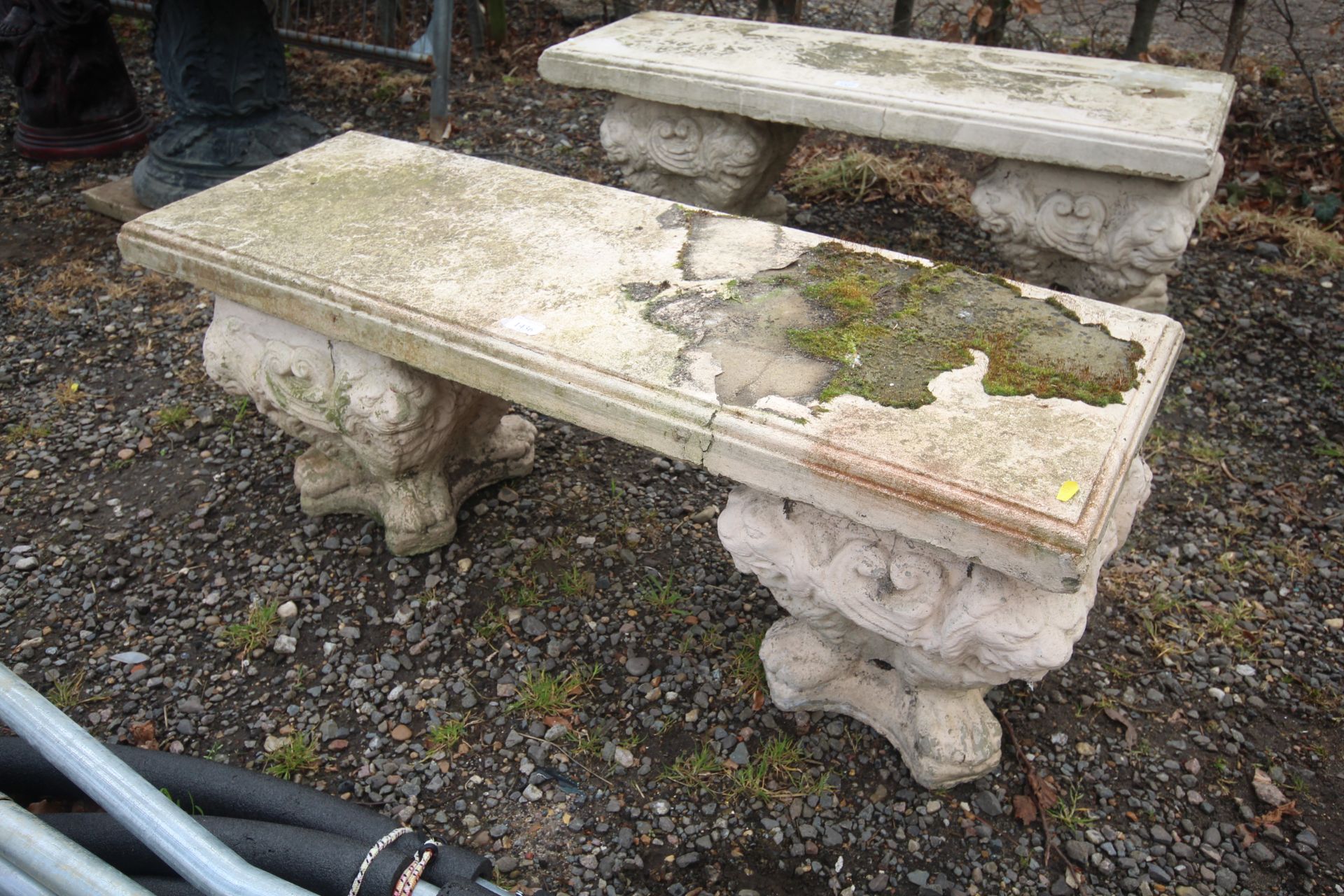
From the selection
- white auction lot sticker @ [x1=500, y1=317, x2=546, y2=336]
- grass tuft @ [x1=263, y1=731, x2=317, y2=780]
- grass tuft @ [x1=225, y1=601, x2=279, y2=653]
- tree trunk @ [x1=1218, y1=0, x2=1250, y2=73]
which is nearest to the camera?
white auction lot sticker @ [x1=500, y1=317, x2=546, y2=336]

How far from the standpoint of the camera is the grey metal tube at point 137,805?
1.17 meters

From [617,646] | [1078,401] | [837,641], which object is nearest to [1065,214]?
[1078,401]

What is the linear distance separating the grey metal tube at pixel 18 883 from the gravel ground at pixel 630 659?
37.5 inches

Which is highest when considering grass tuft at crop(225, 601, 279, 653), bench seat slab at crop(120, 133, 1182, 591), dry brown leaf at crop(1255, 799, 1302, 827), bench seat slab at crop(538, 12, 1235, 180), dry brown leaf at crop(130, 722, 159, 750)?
bench seat slab at crop(538, 12, 1235, 180)

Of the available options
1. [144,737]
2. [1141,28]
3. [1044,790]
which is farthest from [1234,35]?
[144,737]

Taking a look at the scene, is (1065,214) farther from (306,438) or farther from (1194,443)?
(306,438)

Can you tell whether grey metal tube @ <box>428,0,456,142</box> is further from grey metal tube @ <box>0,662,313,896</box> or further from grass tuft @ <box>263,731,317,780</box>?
grey metal tube @ <box>0,662,313,896</box>

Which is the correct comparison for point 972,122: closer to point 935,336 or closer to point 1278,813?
point 935,336

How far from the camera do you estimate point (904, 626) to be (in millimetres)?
1803

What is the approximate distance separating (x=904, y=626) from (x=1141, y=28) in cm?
444

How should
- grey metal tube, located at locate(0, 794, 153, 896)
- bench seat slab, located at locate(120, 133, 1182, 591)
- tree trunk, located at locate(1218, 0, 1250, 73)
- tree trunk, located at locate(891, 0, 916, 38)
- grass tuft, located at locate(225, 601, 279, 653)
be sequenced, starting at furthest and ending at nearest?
tree trunk, located at locate(891, 0, 916, 38) → tree trunk, located at locate(1218, 0, 1250, 73) → grass tuft, located at locate(225, 601, 279, 653) → bench seat slab, located at locate(120, 133, 1182, 591) → grey metal tube, located at locate(0, 794, 153, 896)

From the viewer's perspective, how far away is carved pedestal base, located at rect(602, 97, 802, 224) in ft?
11.6

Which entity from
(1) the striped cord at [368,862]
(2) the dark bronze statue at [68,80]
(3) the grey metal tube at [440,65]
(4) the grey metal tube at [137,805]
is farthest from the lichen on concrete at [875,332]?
(2) the dark bronze statue at [68,80]

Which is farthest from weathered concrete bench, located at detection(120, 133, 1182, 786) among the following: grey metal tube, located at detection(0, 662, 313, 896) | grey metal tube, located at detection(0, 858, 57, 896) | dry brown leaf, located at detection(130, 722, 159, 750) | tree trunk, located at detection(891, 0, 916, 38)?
tree trunk, located at detection(891, 0, 916, 38)
